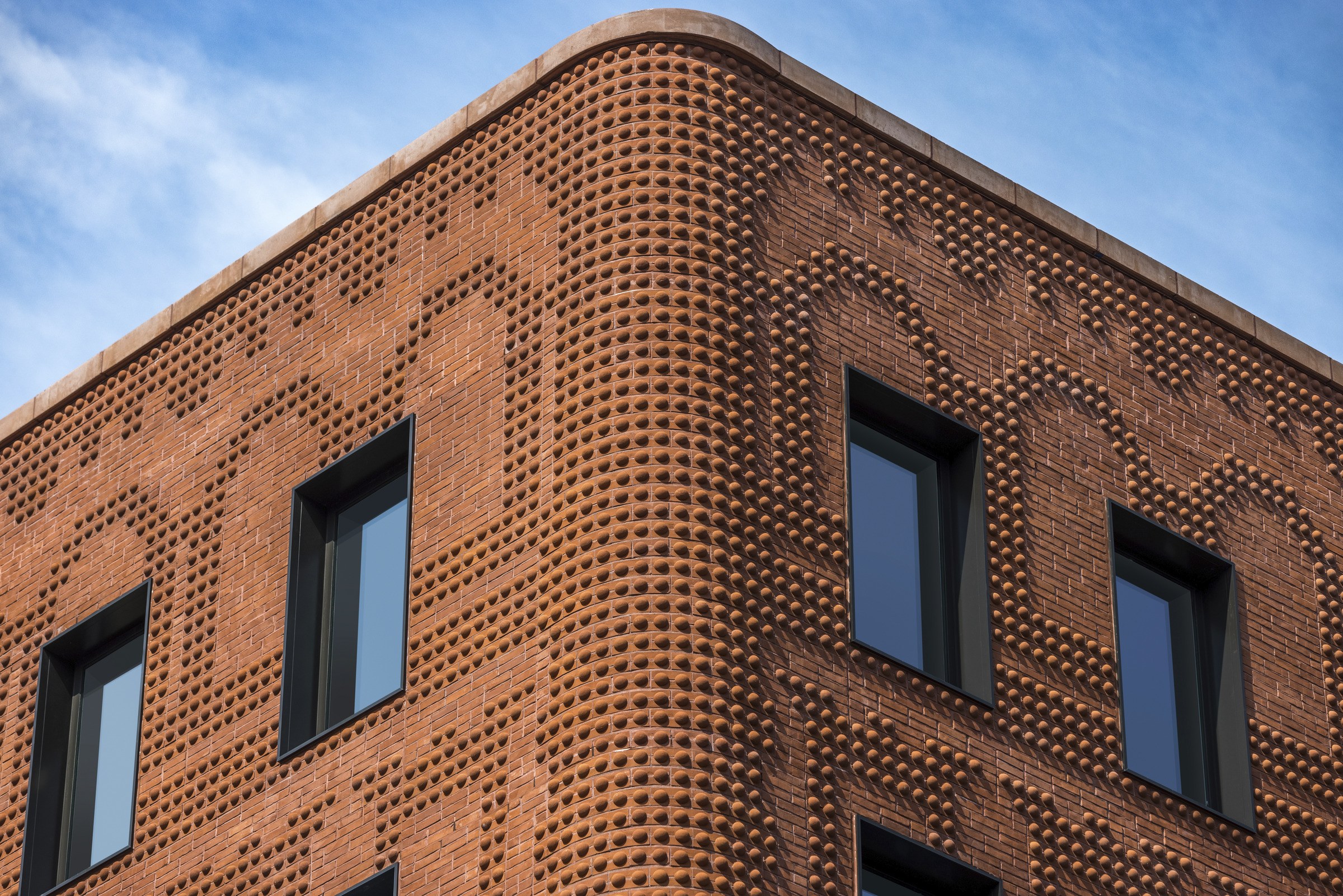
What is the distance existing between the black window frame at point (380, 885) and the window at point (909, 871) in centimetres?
386

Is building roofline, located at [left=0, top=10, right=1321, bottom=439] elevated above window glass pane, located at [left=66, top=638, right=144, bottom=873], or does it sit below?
above

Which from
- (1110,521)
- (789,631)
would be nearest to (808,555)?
(789,631)

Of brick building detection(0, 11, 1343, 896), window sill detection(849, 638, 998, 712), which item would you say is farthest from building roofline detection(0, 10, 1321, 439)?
window sill detection(849, 638, 998, 712)

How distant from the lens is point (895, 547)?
2402 cm

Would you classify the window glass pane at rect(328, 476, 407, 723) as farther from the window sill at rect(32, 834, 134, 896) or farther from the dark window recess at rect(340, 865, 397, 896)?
the window sill at rect(32, 834, 134, 896)

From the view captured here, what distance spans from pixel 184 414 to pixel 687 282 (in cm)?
670

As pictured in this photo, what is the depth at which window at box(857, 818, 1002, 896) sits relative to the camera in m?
21.9

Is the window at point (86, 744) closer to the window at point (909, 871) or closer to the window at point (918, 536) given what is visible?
the window at point (918, 536)

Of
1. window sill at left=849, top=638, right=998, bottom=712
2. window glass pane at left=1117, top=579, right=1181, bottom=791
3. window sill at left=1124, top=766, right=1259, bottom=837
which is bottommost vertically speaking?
window sill at left=1124, top=766, right=1259, bottom=837

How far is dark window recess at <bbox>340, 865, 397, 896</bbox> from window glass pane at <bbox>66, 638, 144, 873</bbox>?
3813mm

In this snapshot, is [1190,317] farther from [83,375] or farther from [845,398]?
[83,375]

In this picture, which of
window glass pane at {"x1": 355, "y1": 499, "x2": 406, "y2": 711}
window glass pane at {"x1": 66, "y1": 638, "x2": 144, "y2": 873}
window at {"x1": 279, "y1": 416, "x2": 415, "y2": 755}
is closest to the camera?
window glass pane at {"x1": 355, "y1": 499, "x2": 406, "y2": 711}

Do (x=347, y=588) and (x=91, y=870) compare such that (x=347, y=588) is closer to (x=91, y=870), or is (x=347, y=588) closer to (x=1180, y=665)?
(x=91, y=870)

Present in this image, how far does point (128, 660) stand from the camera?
27234 mm
